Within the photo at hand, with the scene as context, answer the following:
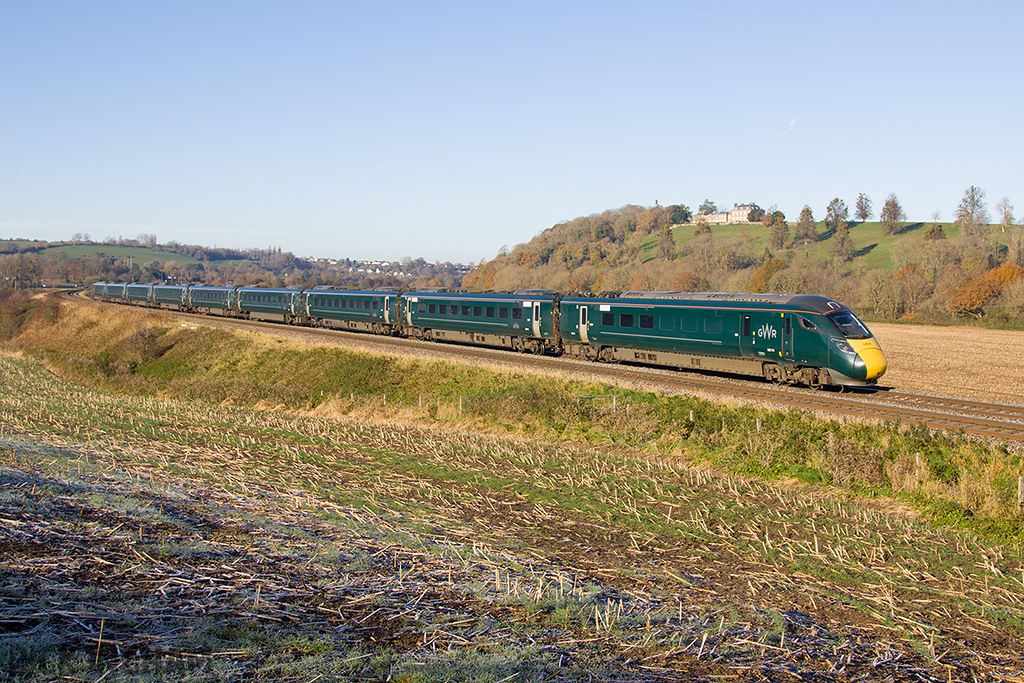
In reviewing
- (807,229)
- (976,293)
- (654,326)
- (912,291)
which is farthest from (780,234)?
(654,326)

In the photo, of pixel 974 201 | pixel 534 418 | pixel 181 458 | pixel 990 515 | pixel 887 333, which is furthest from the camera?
pixel 974 201

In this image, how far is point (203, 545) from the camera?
322 inches

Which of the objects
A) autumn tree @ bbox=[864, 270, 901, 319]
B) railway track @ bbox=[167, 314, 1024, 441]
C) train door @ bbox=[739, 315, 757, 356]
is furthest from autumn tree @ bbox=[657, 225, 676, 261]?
train door @ bbox=[739, 315, 757, 356]

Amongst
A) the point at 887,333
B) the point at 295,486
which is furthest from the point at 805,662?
the point at 887,333

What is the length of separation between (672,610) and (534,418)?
1365cm

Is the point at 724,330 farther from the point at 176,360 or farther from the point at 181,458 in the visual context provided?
the point at 176,360

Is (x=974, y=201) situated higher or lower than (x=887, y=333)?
higher

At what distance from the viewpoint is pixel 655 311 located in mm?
31078

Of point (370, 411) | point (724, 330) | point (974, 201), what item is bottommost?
point (370, 411)

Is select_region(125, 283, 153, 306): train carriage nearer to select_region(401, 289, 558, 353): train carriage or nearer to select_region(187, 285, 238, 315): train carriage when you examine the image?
select_region(187, 285, 238, 315): train carriage

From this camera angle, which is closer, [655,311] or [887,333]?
[655,311]

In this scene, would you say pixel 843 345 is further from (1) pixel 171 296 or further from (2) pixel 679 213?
(2) pixel 679 213

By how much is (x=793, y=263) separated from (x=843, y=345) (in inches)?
3467

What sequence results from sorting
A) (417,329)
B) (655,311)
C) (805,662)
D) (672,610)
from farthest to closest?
1. (417,329)
2. (655,311)
3. (672,610)
4. (805,662)
